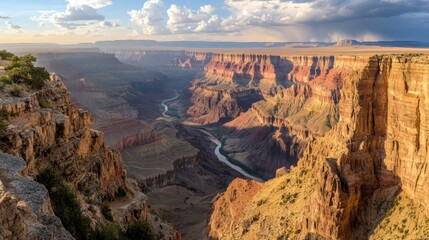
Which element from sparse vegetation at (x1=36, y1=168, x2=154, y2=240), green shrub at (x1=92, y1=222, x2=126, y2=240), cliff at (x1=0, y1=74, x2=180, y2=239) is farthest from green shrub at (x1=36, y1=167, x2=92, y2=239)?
cliff at (x1=0, y1=74, x2=180, y2=239)

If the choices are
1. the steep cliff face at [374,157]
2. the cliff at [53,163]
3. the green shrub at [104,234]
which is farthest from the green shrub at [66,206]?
the steep cliff face at [374,157]

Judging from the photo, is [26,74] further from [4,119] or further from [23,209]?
[23,209]

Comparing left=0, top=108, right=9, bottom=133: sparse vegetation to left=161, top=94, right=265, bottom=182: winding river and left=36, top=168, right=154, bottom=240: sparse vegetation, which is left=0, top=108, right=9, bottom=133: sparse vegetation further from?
left=161, top=94, right=265, bottom=182: winding river

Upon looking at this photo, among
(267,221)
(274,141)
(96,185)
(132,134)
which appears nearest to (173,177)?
(132,134)

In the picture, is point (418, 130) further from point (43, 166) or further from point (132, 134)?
point (132, 134)

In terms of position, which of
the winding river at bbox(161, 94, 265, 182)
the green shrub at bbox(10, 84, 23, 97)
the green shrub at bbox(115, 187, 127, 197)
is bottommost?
the winding river at bbox(161, 94, 265, 182)

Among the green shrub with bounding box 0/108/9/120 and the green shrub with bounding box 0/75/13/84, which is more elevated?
the green shrub with bounding box 0/75/13/84
